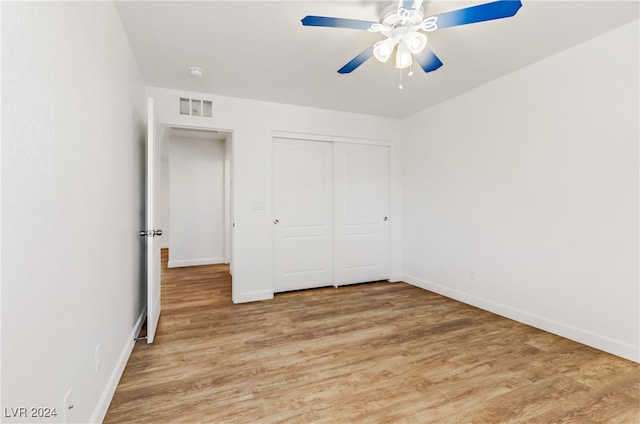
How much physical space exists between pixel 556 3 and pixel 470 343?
8.33ft

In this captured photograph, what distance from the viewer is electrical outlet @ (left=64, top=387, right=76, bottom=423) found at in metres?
1.15

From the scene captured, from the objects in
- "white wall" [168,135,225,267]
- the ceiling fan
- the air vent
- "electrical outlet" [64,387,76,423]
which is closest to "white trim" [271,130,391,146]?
the air vent

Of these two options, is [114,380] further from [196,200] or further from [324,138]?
[196,200]

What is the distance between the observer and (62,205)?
3.78 feet

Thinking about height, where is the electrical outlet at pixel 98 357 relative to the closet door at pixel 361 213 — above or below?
below

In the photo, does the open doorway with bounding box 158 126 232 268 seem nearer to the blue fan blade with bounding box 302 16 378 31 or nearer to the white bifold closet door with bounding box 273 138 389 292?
the white bifold closet door with bounding box 273 138 389 292

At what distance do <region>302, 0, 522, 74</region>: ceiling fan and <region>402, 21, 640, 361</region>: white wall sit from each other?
4.55ft

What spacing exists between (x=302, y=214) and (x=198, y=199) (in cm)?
284

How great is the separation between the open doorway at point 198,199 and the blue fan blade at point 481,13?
4585 millimetres

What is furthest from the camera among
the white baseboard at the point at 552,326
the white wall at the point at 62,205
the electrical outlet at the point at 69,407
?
the white baseboard at the point at 552,326

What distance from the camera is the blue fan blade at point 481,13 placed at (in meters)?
1.43

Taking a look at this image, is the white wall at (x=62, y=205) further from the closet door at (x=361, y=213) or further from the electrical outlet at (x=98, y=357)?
the closet door at (x=361, y=213)

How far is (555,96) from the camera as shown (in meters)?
2.61

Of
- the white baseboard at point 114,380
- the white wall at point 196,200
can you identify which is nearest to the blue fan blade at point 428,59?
the white baseboard at point 114,380
